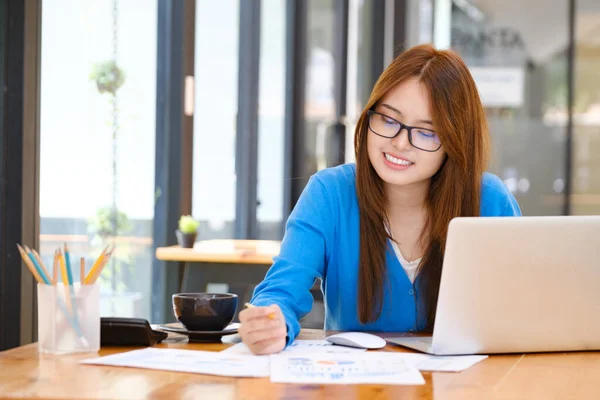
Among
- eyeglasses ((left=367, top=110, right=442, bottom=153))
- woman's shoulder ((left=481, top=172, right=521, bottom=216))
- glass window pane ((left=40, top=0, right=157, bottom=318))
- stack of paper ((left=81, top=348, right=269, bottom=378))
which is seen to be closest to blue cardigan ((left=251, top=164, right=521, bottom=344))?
woman's shoulder ((left=481, top=172, right=521, bottom=216))

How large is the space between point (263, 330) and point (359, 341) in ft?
0.58

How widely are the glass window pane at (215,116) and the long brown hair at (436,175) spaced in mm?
2089

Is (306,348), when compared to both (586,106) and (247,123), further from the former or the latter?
(586,106)

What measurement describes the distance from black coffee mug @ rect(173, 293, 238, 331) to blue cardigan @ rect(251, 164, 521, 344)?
253 millimetres

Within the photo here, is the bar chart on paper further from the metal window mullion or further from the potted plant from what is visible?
the metal window mullion

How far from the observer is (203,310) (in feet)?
4.96

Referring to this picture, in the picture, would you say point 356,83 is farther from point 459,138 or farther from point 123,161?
point 459,138

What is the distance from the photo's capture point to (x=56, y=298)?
1.32 meters

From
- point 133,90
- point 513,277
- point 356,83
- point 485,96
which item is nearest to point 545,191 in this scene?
point 485,96

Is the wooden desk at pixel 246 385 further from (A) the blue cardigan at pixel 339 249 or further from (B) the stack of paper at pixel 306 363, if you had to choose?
(A) the blue cardigan at pixel 339 249

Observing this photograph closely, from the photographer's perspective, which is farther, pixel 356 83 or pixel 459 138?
pixel 356 83

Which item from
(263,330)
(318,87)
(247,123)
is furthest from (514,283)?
(318,87)

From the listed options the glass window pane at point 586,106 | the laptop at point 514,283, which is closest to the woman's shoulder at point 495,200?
the laptop at point 514,283

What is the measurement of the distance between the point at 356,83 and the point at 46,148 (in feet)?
10.1
